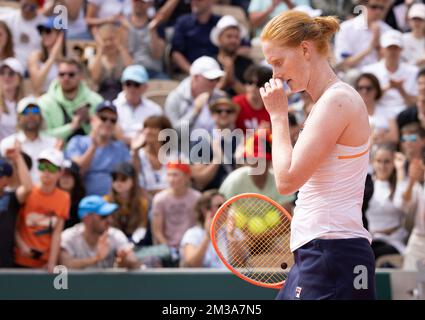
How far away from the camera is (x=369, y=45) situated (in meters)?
8.91

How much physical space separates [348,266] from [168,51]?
5911 millimetres

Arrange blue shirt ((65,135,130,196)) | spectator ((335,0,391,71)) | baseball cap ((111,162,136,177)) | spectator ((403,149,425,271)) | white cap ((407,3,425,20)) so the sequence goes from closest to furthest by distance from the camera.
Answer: spectator ((403,149,425,271)) < baseball cap ((111,162,136,177)) < blue shirt ((65,135,130,196)) < spectator ((335,0,391,71)) < white cap ((407,3,425,20))

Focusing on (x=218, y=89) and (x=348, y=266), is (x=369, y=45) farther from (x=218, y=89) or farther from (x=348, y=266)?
(x=348, y=266)

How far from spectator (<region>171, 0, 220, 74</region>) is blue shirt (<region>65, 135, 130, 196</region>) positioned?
A: 1.53 meters

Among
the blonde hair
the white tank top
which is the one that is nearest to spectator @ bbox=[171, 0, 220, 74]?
the blonde hair

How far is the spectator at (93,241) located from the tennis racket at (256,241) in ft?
4.71

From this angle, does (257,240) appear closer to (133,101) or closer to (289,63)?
(289,63)

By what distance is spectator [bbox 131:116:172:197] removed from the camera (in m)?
7.44

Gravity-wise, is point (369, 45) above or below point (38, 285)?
above

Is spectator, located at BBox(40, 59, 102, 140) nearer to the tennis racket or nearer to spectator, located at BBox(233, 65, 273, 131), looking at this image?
spectator, located at BBox(233, 65, 273, 131)

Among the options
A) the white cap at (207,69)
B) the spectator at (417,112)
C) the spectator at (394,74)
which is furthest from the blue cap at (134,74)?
the spectator at (417,112)

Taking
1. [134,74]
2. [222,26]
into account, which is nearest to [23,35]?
[134,74]

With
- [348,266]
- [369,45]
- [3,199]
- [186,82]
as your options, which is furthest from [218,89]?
[348,266]

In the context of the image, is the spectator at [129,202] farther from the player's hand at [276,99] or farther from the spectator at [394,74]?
the player's hand at [276,99]
